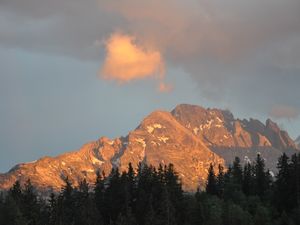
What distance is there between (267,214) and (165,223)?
36476 millimetres

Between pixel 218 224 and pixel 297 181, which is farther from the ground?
pixel 297 181

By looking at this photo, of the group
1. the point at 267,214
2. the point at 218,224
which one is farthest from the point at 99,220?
the point at 267,214

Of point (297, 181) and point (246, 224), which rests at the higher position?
point (297, 181)

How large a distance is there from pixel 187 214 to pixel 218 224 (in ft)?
38.8

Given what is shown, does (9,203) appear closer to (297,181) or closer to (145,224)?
(145,224)

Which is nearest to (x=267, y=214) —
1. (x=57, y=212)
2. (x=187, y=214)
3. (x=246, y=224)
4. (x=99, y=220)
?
(x=246, y=224)

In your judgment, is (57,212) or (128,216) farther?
(57,212)

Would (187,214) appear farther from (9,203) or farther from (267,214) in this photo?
(9,203)

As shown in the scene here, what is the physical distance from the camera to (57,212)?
19838 cm

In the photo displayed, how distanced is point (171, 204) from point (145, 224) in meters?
10.5

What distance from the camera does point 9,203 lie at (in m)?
186

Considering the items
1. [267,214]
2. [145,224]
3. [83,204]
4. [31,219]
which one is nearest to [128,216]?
[145,224]

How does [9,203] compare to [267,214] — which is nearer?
[9,203]

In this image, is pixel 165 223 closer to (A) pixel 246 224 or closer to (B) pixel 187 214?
(B) pixel 187 214
